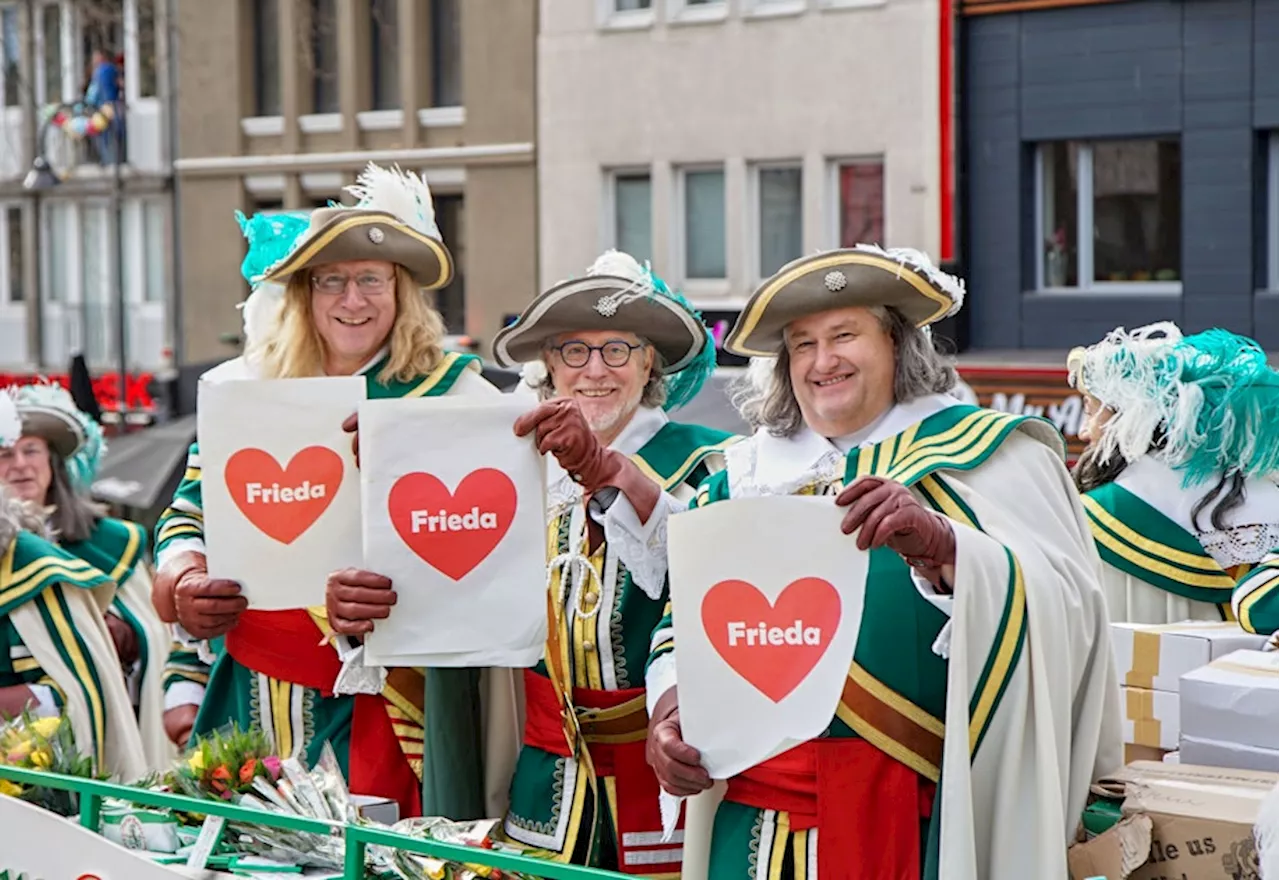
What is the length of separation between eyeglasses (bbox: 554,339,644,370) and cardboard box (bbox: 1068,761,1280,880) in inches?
61.1

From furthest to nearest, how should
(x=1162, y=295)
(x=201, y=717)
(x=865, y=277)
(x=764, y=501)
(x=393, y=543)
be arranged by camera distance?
(x=1162, y=295) → (x=201, y=717) → (x=393, y=543) → (x=865, y=277) → (x=764, y=501)

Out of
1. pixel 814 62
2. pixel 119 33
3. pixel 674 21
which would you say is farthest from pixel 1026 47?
pixel 119 33

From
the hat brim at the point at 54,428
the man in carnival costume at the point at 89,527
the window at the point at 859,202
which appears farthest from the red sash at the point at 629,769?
the window at the point at 859,202

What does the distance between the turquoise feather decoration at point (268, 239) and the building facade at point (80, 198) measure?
1876 centimetres

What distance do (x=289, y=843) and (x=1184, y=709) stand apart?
1.66 meters

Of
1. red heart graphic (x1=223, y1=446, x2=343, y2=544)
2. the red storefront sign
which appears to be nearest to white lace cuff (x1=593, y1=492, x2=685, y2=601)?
red heart graphic (x1=223, y1=446, x2=343, y2=544)

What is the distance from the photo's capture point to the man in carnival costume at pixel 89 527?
658 cm

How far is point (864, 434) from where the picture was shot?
148 inches

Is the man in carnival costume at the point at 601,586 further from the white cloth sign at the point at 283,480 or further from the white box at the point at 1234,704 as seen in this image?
the white box at the point at 1234,704

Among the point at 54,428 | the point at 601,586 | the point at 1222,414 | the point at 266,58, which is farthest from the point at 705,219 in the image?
the point at 601,586

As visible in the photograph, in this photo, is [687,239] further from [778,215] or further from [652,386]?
[652,386]

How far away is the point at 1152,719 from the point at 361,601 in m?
1.68

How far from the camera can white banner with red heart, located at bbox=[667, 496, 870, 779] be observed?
324 centimetres

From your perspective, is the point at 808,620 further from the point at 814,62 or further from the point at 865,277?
the point at 814,62
